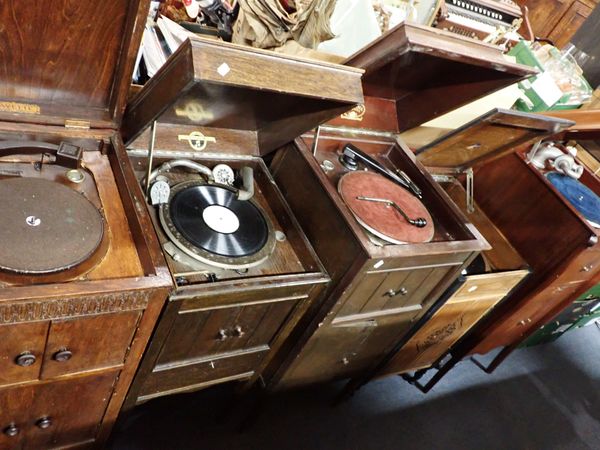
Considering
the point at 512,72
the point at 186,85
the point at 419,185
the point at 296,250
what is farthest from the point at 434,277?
the point at 186,85

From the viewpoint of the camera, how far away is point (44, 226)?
1.17 metres

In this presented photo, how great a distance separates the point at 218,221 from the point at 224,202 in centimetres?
10

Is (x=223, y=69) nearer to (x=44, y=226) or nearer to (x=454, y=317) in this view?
(x=44, y=226)

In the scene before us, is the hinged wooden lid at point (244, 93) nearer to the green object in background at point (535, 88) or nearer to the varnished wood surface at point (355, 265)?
the varnished wood surface at point (355, 265)

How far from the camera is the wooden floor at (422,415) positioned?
88.7 inches

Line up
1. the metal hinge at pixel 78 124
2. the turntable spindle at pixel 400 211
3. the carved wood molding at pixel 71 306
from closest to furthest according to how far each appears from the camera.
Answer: the carved wood molding at pixel 71 306
the metal hinge at pixel 78 124
the turntable spindle at pixel 400 211

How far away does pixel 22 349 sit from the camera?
1.13 meters

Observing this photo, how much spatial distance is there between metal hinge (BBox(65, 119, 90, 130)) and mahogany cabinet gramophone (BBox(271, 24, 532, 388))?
77cm

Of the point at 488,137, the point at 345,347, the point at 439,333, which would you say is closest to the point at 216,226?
the point at 345,347

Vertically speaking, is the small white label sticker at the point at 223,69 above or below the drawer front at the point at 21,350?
above

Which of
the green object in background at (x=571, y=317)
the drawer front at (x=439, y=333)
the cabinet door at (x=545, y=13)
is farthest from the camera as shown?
the cabinet door at (x=545, y=13)

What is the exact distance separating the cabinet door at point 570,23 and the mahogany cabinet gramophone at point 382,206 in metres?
3.38

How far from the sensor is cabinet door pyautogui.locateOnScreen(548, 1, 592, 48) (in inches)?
175

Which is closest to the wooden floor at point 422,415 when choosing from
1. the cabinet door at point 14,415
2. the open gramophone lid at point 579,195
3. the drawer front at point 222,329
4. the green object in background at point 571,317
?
the green object in background at point 571,317
